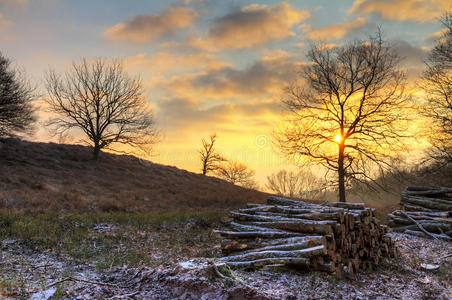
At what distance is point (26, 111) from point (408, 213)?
28.7 metres

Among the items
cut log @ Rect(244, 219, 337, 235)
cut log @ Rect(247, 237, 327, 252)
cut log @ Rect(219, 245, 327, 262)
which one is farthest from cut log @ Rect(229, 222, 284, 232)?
cut log @ Rect(219, 245, 327, 262)

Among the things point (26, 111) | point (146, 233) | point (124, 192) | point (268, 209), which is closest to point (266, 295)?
point (268, 209)

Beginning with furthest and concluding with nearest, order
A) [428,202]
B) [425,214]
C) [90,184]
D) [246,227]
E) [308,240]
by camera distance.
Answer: [90,184], [428,202], [425,214], [246,227], [308,240]

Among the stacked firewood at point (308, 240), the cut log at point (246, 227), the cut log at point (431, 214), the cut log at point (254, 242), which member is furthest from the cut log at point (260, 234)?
the cut log at point (431, 214)

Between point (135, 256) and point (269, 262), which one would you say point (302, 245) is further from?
point (135, 256)

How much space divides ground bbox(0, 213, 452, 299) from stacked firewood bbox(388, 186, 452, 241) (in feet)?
3.59

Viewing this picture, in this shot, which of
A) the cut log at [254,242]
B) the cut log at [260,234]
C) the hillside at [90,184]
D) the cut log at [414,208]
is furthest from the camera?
the hillside at [90,184]

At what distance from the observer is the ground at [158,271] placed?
507 cm

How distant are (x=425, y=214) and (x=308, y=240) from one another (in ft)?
34.6

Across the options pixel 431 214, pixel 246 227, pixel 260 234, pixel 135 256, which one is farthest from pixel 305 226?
pixel 431 214

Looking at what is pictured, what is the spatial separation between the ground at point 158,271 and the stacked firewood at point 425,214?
43.1 inches

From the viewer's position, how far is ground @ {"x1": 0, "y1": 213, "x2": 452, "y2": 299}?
16.6 feet

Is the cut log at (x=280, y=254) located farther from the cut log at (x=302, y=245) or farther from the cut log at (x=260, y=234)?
the cut log at (x=260, y=234)

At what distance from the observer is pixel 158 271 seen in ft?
18.8
